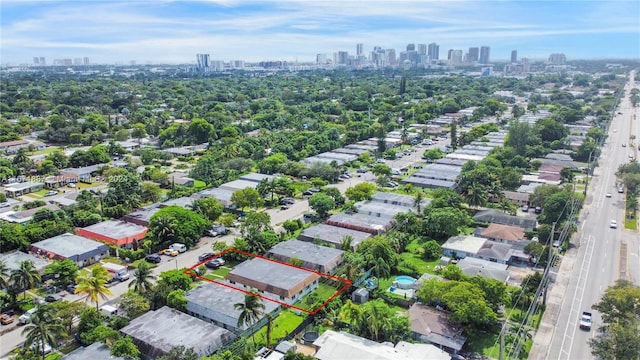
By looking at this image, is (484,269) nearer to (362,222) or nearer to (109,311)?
(362,222)

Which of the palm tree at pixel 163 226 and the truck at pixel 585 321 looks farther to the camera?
the palm tree at pixel 163 226

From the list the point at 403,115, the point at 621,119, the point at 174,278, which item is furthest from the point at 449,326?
the point at 621,119

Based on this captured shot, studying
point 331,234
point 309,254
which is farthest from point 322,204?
point 309,254

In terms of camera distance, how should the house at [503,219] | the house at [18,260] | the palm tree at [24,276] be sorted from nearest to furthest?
the palm tree at [24,276], the house at [18,260], the house at [503,219]

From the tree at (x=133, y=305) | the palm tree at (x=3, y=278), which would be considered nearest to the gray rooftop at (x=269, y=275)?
the tree at (x=133, y=305)

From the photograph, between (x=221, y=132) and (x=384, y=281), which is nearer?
(x=384, y=281)

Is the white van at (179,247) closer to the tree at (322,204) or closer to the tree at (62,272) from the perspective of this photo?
the tree at (62,272)

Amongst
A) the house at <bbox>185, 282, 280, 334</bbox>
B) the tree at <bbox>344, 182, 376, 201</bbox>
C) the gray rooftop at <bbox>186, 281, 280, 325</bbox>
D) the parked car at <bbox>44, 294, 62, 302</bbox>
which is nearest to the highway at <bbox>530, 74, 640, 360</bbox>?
the house at <bbox>185, 282, 280, 334</bbox>

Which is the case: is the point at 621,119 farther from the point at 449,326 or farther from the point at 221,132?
the point at 449,326
